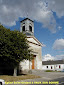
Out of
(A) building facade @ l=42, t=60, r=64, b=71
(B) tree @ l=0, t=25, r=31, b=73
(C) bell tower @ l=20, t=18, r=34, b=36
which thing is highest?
(C) bell tower @ l=20, t=18, r=34, b=36

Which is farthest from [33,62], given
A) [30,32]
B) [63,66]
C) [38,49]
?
[63,66]

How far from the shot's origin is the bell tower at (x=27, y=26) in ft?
88.4

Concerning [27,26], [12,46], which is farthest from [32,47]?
[12,46]

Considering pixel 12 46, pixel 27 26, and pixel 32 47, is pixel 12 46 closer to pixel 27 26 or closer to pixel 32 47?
pixel 32 47

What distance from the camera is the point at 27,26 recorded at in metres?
27.2

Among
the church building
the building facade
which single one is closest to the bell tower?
the church building

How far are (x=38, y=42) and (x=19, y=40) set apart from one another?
11891mm

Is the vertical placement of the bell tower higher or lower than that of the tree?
higher

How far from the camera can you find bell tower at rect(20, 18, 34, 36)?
88.4 ft

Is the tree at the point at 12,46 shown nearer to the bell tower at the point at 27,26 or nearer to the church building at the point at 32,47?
the church building at the point at 32,47

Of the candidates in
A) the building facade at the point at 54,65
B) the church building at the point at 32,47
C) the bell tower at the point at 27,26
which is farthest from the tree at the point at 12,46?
the building facade at the point at 54,65

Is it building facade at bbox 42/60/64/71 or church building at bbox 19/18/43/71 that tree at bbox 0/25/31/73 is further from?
building facade at bbox 42/60/64/71

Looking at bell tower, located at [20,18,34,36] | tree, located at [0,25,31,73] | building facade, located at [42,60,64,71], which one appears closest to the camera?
tree, located at [0,25,31,73]

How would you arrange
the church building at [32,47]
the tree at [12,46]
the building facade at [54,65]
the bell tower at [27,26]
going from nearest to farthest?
the tree at [12,46] < the church building at [32,47] < the bell tower at [27,26] < the building facade at [54,65]
